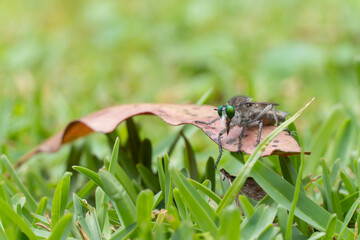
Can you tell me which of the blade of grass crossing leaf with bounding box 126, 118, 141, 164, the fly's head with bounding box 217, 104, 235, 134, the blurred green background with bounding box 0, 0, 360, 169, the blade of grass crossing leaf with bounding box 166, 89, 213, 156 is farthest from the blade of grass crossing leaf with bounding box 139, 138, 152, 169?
the blurred green background with bounding box 0, 0, 360, 169

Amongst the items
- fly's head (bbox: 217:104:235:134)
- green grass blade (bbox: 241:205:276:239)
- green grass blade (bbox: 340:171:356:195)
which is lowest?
green grass blade (bbox: 340:171:356:195)

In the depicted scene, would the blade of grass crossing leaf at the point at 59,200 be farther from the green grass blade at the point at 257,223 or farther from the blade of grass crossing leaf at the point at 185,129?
the blade of grass crossing leaf at the point at 185,129

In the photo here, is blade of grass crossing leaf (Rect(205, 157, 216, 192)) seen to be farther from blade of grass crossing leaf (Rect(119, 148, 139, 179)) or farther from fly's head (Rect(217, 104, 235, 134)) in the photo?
blade of grass crossing leaf (Rect(119, 148, 139, 179))

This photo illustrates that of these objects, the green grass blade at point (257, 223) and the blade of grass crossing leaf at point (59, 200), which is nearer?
the green grass blade at point (257, 223)

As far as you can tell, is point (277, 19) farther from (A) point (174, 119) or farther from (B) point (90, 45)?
(A) point (174, 119)

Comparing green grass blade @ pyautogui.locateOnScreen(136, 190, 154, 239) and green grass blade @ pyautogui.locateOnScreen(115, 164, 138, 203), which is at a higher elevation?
green grass blade @ pyautogui.locateOnScreen(136, 190, 154, 239)

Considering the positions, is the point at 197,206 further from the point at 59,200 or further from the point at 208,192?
the point at 59,200

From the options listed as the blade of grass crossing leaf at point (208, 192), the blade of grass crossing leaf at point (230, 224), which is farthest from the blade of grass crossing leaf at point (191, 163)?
the blade of grass crossing leaf at point (230, 224)

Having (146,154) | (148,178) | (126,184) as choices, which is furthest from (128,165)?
(126,184)

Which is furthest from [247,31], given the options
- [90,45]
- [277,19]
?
[90,45]
